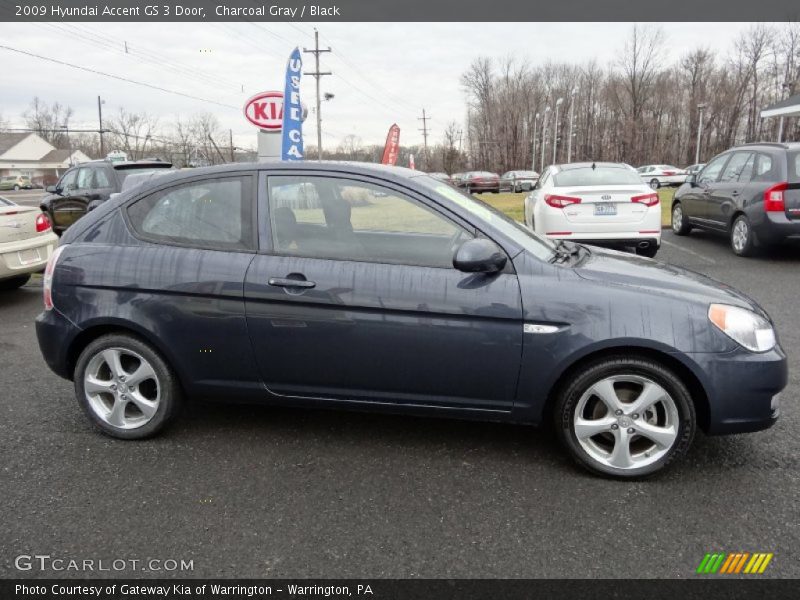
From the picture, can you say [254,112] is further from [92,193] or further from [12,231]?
[12,231]

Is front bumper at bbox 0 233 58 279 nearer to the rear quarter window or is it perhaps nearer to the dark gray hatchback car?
the dark gray hatchback car

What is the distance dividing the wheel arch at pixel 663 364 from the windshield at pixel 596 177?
19.8ft

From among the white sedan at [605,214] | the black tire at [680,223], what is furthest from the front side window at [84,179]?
the black tire at [680,223]

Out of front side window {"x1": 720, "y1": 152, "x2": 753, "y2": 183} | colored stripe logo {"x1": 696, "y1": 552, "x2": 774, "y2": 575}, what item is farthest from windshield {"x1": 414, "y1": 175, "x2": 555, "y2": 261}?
front side window {"x1": 720, "y1": 152, "x2": 753, "y2": 183}

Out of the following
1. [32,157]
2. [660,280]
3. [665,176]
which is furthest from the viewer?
[32,157]

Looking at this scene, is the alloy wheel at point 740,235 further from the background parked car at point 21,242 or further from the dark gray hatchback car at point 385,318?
the background parked car at point 21,242

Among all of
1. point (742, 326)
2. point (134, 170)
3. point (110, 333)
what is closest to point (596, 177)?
point (742, 326)

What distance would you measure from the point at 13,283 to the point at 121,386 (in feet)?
17.9

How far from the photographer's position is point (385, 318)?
3035mm

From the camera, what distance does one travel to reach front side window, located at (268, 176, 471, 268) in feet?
10.3

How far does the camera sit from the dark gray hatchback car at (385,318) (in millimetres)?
2912

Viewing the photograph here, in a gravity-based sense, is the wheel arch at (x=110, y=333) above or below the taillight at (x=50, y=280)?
below

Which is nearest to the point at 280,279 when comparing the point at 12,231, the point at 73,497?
the point at 73,497

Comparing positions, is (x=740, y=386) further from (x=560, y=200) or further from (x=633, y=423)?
(x=560, y=200)
